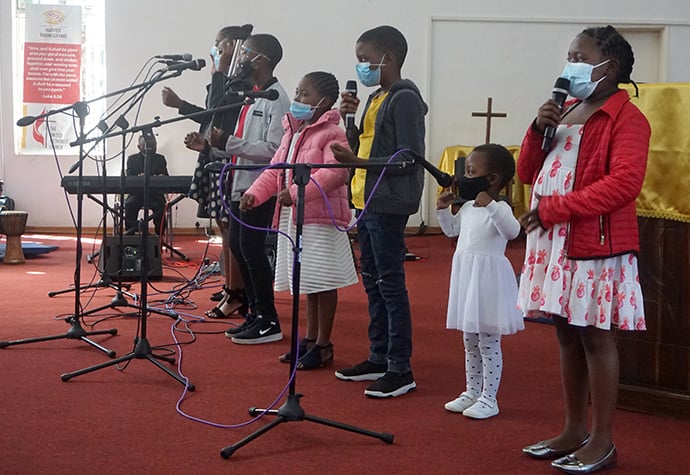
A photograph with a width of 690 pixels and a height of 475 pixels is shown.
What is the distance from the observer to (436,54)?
964 cm

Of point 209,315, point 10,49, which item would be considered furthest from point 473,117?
point 209,315

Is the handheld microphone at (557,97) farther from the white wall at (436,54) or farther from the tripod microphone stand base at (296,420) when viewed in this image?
the white wall at (436,54)

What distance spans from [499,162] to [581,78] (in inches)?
22.9

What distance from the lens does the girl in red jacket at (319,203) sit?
3.13 metres

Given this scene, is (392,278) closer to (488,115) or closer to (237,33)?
(237,33)

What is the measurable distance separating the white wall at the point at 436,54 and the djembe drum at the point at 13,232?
2981 mm

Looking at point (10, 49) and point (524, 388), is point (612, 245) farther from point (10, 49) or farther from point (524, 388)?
point (10, 49)

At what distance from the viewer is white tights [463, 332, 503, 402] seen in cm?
270

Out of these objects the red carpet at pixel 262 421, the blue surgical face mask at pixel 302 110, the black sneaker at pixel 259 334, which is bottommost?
the red carpet at pixel 262 421

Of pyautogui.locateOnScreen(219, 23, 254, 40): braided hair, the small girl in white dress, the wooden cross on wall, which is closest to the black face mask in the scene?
the small girl in white dress

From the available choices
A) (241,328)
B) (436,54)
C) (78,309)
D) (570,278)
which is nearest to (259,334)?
(241,328)

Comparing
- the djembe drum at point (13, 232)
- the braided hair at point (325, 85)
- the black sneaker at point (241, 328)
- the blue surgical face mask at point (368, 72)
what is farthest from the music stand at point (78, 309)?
the djembe drum at point (13, 232)

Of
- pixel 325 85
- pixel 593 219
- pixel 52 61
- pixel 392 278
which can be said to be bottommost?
pixel 392 278

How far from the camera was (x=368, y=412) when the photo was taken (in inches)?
107
